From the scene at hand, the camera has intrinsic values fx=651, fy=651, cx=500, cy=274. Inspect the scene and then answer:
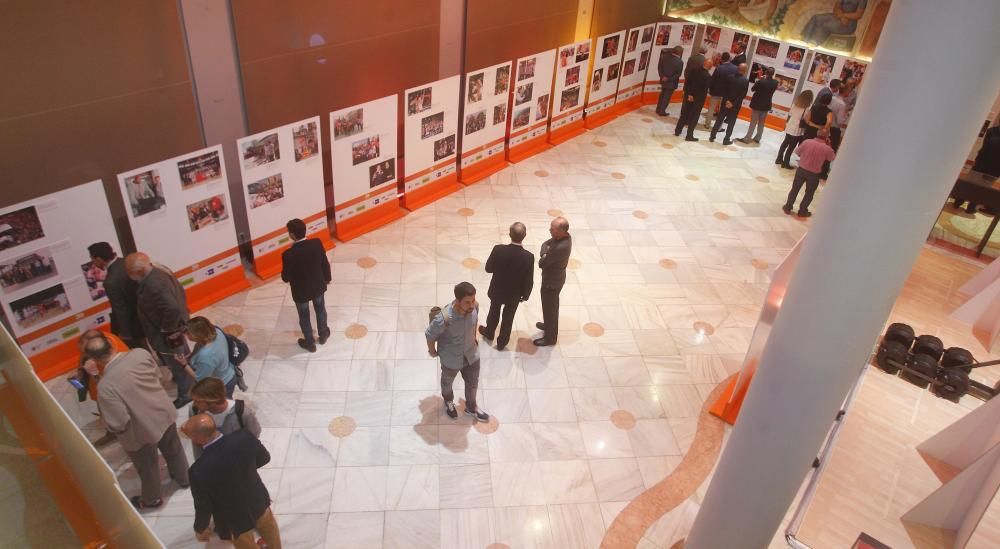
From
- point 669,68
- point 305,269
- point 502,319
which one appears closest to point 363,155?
point 305,269

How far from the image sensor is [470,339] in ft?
17.2

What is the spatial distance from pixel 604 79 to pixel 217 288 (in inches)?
306

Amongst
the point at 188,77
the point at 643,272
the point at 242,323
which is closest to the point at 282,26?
the point at 188,77

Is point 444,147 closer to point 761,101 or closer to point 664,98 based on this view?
point 664,98

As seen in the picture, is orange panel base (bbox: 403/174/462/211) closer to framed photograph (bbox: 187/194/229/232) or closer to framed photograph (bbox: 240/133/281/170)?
framed photograph (bbox: 240/133/281/170)

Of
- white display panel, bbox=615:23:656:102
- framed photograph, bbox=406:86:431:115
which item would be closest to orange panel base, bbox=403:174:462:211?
framed photograph, bbox=406:86:431:115

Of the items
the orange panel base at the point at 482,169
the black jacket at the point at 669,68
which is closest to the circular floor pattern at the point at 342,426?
the orange panel base at the point at 482,169

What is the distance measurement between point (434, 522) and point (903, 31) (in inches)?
171

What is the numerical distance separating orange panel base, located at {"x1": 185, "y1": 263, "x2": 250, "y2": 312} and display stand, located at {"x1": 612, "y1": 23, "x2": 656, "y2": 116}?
8097 millimetres

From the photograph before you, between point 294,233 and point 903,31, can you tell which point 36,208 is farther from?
point 903,31

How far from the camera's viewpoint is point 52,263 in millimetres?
5531

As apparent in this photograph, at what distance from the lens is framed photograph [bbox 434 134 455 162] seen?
29.2ft

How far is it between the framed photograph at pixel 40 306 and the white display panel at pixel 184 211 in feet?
2.50

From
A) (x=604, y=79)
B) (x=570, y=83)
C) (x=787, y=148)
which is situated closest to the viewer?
(x=570, y=83)
